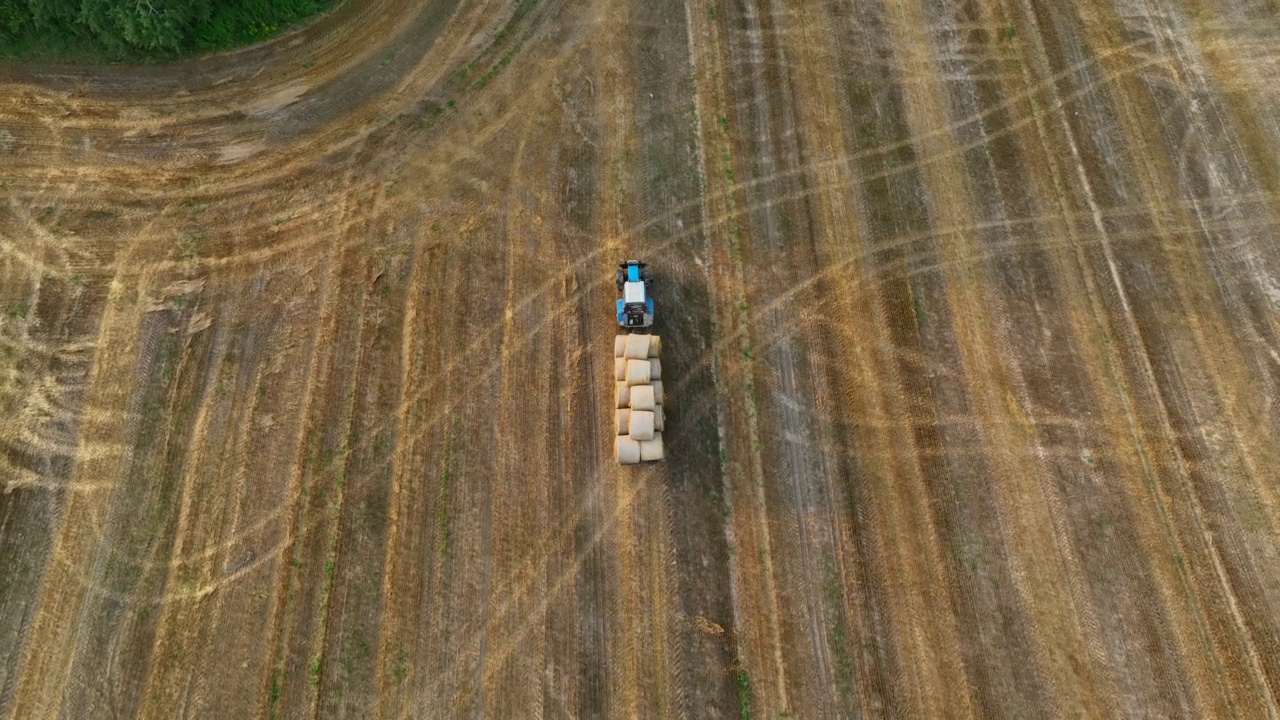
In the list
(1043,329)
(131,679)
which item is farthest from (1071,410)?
(131,679)

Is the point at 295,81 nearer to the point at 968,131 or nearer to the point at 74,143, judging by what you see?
the point at 74,143

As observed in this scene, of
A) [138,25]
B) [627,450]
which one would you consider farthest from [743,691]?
[138,25]

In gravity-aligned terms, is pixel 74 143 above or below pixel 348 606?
above

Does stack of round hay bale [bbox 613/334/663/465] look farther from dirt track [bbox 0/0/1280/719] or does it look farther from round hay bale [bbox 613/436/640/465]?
dirt track [bbox 0/0/1280/719]

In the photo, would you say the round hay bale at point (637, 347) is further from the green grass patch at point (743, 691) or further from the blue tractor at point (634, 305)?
the green grass patch at point (743, 691)

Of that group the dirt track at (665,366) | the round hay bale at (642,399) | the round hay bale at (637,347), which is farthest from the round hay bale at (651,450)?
the round hay bale at (637,347)

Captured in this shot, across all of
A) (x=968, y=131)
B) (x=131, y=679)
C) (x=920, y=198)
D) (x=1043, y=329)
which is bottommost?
(x=131, y=679)

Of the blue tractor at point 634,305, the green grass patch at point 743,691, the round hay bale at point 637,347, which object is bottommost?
the green grass patch at point 743,691

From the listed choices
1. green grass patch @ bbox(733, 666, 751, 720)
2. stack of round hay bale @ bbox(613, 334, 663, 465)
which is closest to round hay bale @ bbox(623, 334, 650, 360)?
stack of round hay bale @ bbox(613, 334, 663, 465)
